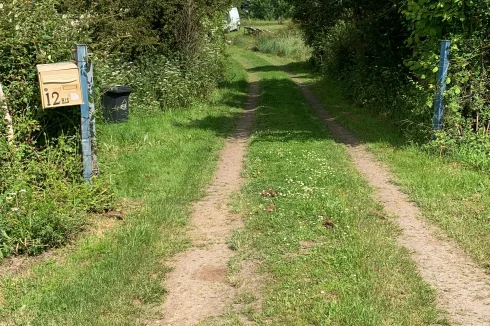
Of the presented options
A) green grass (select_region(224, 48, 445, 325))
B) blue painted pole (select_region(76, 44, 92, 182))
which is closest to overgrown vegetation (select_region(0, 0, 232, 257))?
blue painted pole (select_region(76, 44, 92, 182))

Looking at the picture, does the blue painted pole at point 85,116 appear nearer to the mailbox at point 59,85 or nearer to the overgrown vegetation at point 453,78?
the mailbox at point 59,85

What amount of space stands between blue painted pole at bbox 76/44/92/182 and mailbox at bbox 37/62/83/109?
0.12 m

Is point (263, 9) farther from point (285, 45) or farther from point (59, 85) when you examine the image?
point (59, 85)

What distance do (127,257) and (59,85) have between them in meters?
2.31

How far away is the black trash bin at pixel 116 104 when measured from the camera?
493 inches

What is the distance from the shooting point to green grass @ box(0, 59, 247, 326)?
421 cm

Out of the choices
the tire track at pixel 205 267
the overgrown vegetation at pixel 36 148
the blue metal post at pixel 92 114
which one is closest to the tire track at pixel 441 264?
the tire track at pixel 205 267

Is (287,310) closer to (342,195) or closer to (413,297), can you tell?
(413,297)

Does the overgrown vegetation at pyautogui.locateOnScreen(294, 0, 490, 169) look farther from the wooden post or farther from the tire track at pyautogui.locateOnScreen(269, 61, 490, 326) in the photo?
the wooden post

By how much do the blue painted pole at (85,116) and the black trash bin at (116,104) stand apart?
6140 mm

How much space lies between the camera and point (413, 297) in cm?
434

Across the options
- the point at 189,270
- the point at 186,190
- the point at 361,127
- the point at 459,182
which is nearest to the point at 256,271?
the point at 189,270

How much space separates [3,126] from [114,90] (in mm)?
6521

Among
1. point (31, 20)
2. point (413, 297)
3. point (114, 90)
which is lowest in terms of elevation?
point (413, 297)
